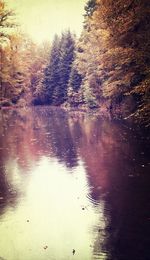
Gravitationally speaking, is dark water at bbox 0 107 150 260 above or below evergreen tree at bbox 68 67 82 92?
below

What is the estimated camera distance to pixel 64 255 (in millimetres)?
7414

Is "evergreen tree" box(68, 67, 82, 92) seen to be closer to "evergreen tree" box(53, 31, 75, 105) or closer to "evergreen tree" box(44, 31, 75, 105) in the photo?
"evergreen tree" box(44, 31, 75, 105)

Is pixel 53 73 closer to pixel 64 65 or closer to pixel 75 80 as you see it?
pixel 64 65

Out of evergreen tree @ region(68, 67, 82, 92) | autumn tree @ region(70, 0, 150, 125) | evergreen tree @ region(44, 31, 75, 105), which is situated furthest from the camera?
evergreen tree @ region(44, 31, 75, 105)

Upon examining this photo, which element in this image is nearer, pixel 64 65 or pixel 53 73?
pixel 64 65

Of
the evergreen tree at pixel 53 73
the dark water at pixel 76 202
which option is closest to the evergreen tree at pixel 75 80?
the evergreen tree at pixel 53 73

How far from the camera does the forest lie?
22891 millimetres

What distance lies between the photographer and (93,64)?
141 feet

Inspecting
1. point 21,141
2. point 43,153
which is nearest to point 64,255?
point 43,153

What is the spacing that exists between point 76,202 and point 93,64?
3363 centimetres

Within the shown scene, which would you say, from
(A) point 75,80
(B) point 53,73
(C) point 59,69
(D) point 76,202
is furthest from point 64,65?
(D) point 76,202

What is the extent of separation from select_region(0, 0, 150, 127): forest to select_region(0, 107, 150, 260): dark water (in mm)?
3202

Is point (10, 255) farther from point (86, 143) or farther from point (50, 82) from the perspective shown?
point (50, 82)

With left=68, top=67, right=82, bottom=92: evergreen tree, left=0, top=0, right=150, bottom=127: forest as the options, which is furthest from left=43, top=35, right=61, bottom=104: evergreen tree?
left=68, top=67, right=82, bottom=92: evergreen tree
